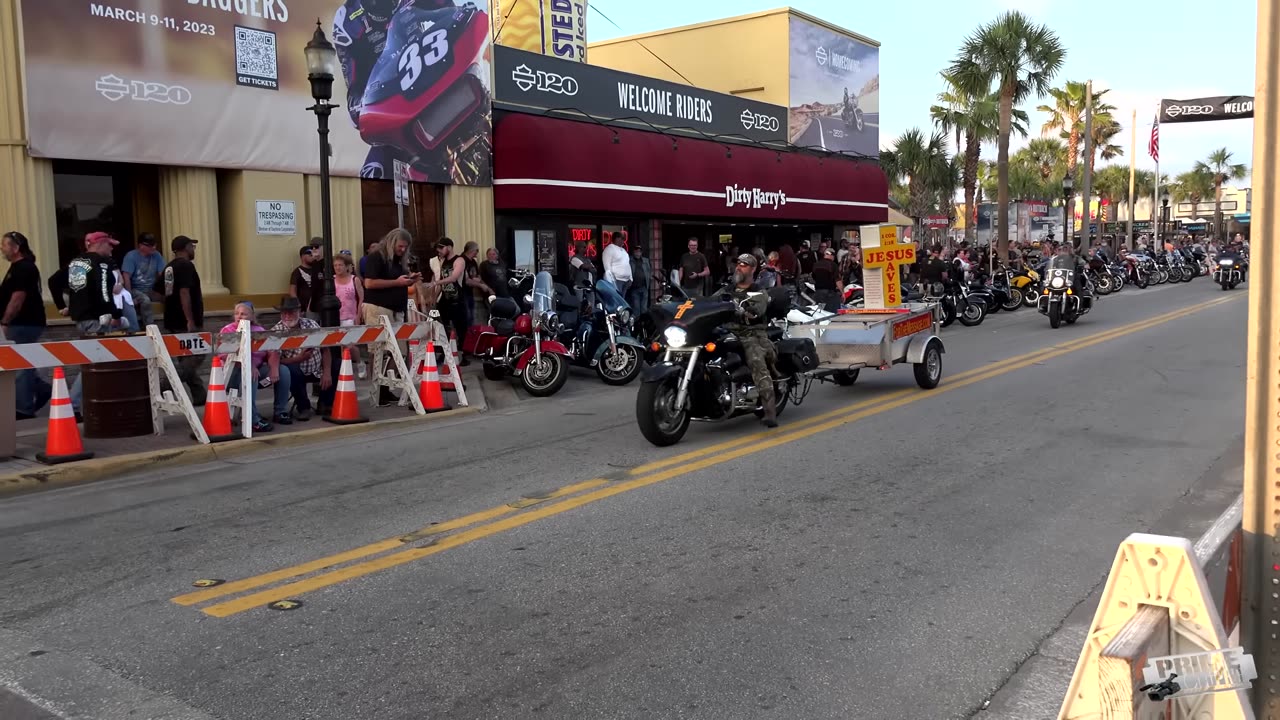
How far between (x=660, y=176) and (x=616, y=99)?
180cm

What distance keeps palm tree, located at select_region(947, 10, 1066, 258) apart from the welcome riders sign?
30.1 metres

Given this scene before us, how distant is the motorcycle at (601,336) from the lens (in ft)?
45.1

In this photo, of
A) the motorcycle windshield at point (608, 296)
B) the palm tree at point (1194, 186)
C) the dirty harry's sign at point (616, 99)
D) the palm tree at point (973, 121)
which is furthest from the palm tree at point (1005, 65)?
the palm tree at point (1194, 186)

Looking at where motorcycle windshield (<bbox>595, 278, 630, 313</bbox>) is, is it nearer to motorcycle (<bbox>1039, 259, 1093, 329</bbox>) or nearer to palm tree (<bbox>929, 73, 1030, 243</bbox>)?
motorcycle (<bbox>1039, 259, 1093, 329</bbox>)

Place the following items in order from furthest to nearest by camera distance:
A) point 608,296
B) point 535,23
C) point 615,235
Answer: point 535,23 < point 615,235 < point 608,296

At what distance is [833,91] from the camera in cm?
2862

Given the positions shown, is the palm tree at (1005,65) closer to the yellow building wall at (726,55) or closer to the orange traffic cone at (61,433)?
the yellow building wall at (726,55)

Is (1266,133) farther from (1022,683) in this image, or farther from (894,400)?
(894,400)

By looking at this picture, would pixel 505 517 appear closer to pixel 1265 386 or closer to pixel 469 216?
pixel 1265 386

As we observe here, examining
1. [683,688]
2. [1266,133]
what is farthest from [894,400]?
[1266,133]

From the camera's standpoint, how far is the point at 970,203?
4066 cm

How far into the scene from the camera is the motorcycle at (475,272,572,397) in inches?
504

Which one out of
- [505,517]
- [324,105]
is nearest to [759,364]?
[505,517]

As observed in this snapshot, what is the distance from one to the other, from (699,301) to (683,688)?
215 inches
